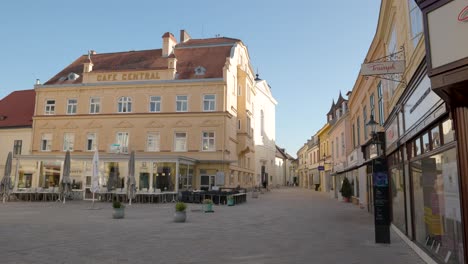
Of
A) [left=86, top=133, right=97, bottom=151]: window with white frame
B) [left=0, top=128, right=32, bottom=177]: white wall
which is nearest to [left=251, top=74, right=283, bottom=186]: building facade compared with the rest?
[left=86, top=133, right=97, bottom=151]: window with white frame

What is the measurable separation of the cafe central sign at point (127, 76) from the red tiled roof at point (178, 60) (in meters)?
0.58

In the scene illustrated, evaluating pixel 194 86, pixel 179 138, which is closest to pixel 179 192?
pixel 179 138

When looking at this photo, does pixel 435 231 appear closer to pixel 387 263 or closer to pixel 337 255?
pixel 387 263

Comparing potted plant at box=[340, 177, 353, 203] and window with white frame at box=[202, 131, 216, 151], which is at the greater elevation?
window with white frame at box=[202, 131, 216, 151]

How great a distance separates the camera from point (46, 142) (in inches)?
1532

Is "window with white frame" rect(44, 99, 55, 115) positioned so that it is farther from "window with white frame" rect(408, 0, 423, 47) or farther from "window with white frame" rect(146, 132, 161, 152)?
"window with white frame" rect(408, 0, 423, 47)

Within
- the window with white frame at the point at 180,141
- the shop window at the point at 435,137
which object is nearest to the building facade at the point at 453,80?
the shop window at the point at 435,137

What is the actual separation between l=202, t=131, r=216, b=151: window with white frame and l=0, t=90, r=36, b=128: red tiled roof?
752 inches

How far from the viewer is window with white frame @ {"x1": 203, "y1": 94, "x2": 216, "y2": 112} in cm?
3572

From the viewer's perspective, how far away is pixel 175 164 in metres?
29.4

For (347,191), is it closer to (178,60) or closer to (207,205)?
(207,205)

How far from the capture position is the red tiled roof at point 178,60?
124 ft

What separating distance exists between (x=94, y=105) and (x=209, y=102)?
461 inches

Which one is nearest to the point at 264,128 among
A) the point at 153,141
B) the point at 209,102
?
the point at 209,102
